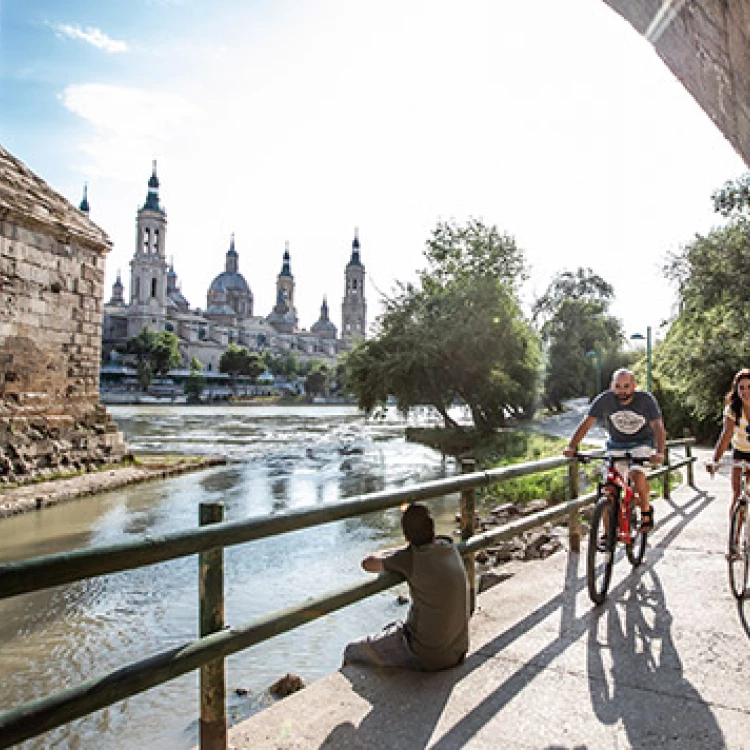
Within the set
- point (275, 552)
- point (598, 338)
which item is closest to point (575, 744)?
point (275, 552)

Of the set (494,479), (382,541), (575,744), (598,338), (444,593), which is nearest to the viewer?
(575,744)

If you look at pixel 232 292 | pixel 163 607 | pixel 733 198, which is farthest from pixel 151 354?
pixel 163 607

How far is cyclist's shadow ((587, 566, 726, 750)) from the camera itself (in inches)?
113

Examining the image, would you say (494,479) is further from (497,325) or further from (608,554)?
(497,325)

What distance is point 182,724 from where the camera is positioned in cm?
437

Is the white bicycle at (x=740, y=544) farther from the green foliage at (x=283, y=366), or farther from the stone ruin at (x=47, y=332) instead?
the green foliage at (x=283, y=366)

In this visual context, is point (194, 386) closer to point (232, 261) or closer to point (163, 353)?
point (163, 353)

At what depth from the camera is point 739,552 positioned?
4.89 metres

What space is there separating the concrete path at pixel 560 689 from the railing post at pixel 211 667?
5.4 inches

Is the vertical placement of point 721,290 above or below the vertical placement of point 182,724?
above

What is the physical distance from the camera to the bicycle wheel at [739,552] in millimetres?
4754

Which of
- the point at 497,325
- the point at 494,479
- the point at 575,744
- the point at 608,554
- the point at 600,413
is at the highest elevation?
the point at 497,325

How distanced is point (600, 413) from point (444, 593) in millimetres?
2742

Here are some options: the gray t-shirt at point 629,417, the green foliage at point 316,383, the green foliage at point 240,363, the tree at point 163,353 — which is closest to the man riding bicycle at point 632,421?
the gray t-shirt at point 629,417
